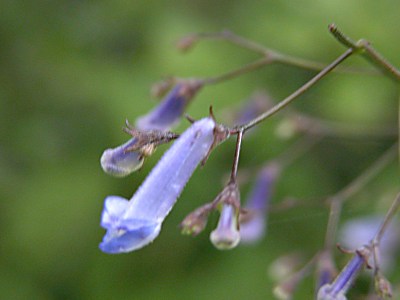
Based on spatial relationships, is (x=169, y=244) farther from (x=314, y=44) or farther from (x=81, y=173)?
(x=314, y=44)

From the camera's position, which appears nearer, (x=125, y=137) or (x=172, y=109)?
(x=172, y=109)

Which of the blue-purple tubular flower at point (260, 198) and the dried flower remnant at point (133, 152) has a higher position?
the blue-purple tubular flower at point (260, 198)

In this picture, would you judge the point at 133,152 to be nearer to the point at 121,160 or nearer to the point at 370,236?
the point at 121,160

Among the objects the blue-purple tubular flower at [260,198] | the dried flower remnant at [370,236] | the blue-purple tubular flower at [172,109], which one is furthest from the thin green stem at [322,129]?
the blue-purple tubular flower at [172,109]

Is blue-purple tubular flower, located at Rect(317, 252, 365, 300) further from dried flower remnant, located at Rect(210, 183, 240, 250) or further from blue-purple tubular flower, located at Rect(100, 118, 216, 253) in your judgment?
blue-purple tubular flower, located at Rect(100, 118, 216, 253)

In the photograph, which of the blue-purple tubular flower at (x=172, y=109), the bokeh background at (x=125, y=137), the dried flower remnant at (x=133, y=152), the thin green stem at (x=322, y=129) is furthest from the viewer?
the bokeh background at (x=125, y=137)

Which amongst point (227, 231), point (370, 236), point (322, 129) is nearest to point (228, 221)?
point (227, 231)

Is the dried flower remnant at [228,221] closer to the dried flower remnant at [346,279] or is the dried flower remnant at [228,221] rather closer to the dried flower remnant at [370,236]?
the dried flower remnant at [346,279]
